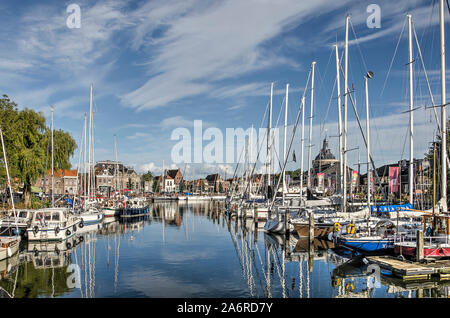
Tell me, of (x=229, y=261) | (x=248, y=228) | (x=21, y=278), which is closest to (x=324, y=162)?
(x=248, y=228)

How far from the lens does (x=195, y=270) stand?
1019 inches

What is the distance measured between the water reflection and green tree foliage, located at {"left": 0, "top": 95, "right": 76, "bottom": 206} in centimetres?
1617

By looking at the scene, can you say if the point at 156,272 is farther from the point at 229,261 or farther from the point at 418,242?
the point at 418,242

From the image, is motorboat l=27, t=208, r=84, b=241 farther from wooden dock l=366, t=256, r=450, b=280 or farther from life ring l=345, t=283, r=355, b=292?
wooden dock l=366, t=256, r=450, b=280

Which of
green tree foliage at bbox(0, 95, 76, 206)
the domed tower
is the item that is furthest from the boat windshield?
the domed tower

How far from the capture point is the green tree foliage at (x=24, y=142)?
47656mm

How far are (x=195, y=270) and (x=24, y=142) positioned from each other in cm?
3760

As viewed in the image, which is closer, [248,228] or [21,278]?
[21,278]

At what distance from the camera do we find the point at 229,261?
96.4 ft

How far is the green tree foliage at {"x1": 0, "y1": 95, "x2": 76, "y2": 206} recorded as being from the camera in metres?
47.7

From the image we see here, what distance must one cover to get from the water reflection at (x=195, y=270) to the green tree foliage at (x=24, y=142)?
16.2m

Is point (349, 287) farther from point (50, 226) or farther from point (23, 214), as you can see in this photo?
point (23, 214)
